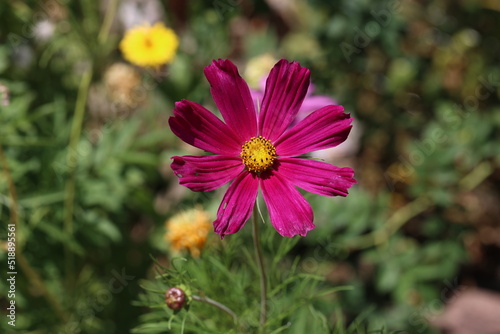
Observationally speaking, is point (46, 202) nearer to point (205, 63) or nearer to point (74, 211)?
point (74, 211)

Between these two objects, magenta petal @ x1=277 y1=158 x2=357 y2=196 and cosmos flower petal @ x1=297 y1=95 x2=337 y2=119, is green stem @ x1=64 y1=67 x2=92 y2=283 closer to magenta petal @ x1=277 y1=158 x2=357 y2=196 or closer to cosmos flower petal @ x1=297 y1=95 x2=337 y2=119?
cosmos flower petal @ x1=297 y1=95 x2=337 y2=119

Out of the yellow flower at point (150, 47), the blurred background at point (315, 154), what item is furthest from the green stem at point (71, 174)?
the yellow flower at point (150, 47)

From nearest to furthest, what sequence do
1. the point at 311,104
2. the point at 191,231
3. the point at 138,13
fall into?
1. the point at 191,231
2. the point at 311,104
3. the point at 138,13

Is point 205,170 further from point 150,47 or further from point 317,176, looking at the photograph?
point 150,47

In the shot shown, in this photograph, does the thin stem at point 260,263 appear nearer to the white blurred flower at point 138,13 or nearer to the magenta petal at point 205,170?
the magenta petal at point 205,170

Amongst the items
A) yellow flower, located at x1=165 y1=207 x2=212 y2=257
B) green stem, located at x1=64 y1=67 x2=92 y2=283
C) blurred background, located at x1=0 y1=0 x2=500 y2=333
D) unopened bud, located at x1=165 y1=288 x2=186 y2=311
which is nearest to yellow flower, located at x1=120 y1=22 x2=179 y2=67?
blurred background, located at x1=0 y1=0 x2=500 y2=333

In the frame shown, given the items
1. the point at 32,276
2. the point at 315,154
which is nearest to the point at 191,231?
the point at 32,276
